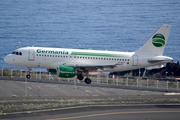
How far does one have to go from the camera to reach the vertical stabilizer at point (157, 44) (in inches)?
2717

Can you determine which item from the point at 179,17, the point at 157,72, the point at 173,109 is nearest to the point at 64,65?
the point at 173,109

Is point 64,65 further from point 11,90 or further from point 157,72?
point 157,72

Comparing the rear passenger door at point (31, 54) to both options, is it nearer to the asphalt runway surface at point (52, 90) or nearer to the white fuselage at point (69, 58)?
the white fuselage at point (69, 58)

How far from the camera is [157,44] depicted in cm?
6969

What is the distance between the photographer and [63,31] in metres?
170

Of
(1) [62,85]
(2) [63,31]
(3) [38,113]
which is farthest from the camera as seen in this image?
(2) [63,31]

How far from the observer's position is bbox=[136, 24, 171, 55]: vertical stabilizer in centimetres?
6901

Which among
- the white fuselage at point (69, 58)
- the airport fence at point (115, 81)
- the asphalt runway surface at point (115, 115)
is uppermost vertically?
the white fuselage at point (69, 58)

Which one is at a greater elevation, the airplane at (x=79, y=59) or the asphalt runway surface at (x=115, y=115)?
the airplane at (x=79, y=59)

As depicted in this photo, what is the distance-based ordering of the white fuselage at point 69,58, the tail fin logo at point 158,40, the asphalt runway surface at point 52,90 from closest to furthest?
the asphalt runway surface at point 52,90 < the white fuselage at point 69,58 < the tail fin logo at point 158,40

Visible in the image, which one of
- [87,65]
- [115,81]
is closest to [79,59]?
[87,65]

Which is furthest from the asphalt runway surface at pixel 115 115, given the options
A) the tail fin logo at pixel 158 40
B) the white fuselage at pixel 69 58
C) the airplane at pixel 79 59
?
the tail fin logo at pixel 158 40

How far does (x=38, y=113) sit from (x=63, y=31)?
419 ft

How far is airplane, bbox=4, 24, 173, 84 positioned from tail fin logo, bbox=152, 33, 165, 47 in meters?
0.56
